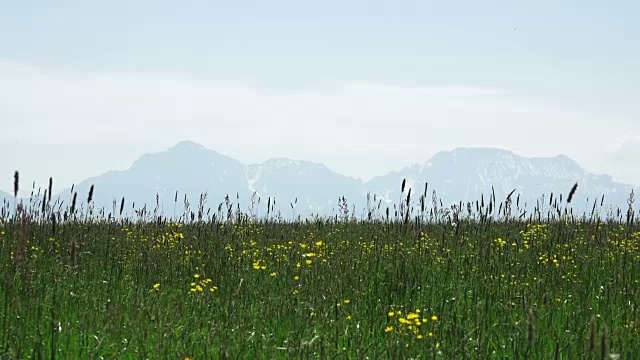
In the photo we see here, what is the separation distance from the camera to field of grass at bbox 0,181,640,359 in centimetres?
464

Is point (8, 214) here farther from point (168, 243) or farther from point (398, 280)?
point (398, 280)

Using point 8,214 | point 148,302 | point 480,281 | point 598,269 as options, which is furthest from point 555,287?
point 8,214

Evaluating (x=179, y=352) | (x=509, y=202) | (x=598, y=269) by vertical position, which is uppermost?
(x=509, y=202)

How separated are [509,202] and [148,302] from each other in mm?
6338

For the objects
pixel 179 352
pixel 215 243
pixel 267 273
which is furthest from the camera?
pixel 215 243

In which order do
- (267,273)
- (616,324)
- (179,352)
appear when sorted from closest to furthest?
(179,352) → (616,324) → (267,273)

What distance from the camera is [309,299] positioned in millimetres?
6344

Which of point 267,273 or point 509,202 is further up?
point 509,202

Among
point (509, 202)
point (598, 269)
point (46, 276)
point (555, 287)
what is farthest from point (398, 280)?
point (509, 202)

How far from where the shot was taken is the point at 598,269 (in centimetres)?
800

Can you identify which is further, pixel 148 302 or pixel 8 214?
pixel 8 214

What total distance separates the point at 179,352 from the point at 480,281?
12.1 ft

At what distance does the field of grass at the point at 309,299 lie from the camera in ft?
15.2

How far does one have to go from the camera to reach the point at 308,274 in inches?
289
